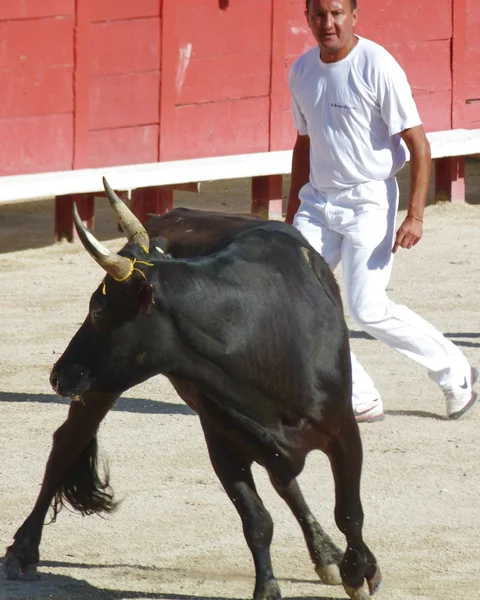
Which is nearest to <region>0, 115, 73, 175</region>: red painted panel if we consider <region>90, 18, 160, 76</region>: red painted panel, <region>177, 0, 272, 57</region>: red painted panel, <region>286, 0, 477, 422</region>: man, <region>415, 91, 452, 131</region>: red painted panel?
<region>90, 18, 160, 76</region>: red painted panel

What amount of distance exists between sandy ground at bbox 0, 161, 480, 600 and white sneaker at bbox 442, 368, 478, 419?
1.9 inches

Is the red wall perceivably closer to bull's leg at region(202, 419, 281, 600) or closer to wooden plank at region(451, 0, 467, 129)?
wooden plank at region(451, 0, 467, 129)

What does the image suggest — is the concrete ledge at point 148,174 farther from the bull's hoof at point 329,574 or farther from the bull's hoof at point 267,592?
the bull's hoof at point 267,592

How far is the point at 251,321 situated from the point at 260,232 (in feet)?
1.17

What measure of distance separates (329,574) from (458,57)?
8018 millimetres

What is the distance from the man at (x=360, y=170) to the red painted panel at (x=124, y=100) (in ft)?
13.6

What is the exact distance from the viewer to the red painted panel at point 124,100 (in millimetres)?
9383

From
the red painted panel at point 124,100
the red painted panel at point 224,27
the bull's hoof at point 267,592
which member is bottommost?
the bull's hoof at point 267,592

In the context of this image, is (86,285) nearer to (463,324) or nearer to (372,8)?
(463,324)

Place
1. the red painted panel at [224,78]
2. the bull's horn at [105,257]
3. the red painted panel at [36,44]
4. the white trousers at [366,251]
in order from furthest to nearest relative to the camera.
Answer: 1. the red painted panel at [224,78]
2. the red painted panel at [36,44]
3. the white trousers at [366,251]
4. the bull's horn at [105,257]

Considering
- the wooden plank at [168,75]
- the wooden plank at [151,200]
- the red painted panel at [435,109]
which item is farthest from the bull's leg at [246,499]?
the red painted panel at [435,109]

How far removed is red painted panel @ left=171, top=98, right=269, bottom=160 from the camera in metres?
9.85

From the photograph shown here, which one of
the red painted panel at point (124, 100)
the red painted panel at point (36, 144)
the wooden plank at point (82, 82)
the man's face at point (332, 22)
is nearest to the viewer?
the man's face at point (332, 22)

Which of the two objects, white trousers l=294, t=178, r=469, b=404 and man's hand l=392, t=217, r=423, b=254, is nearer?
man's hand l=392, t=217, r=423, b=254
